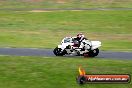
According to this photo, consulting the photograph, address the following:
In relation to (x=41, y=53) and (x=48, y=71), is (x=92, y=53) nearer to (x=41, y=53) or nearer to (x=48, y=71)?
(x=41, y=53)

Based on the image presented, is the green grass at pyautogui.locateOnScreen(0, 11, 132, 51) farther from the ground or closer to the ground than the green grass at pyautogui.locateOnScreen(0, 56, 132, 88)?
closer to the ground

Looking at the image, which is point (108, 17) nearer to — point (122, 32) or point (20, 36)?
point (122, 32)

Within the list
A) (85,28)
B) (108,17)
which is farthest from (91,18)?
(85,28)

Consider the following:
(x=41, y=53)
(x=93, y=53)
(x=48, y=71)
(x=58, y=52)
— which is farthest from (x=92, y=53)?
(x=48, y=71)

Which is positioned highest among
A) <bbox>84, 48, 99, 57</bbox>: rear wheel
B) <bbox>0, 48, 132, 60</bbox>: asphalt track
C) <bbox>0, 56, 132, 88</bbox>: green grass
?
<bbox>0, 56, 132, 88</bbox>: green grass

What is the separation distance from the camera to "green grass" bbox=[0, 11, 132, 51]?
39.4 m

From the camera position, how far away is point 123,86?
18.6 m

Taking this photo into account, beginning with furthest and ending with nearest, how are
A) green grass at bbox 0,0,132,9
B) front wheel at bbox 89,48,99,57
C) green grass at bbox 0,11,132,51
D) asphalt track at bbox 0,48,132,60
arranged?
green grass at bbox 0,0,132,9 → green grass at bbox 0,11,132,51 → asphalt track at bbox 0,48,132,60 → front wheel at bbox 89,48,99,57

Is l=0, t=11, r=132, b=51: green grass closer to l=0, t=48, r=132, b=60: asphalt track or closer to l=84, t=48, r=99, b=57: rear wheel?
l=0, t=48, r=132, b=60: asphalt track

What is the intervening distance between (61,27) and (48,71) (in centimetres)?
2893

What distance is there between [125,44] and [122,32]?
890 centimetres

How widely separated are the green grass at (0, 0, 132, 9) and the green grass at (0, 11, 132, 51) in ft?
18.1

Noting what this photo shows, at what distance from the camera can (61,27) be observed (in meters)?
49.3

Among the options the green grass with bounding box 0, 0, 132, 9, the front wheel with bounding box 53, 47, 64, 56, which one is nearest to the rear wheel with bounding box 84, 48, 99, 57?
the front wheel with bounding box 53, 47, 64, 56
